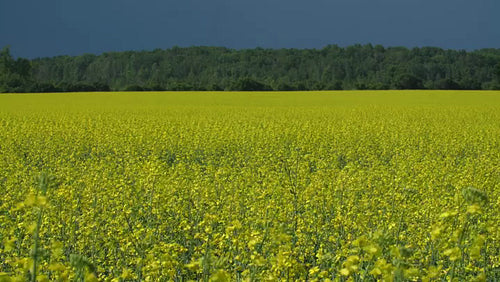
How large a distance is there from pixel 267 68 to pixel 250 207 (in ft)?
324

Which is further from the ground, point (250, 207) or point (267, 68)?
point (267, 68)

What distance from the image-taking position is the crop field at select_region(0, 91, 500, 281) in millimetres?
4152

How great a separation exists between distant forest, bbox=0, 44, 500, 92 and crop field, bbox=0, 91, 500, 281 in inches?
1908

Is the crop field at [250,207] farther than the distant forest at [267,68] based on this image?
No

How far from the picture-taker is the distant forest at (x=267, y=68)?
250ft

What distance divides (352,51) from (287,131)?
306 feet

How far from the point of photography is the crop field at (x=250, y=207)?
415 centimetres

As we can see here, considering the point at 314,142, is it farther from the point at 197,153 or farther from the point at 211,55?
the point at 211,55

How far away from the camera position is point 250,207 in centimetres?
852

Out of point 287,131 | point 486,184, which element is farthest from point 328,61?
point 486,184

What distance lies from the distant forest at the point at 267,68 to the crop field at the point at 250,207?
48.5m

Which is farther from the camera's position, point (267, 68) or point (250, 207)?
point (267, 68)

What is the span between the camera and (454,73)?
93125mm

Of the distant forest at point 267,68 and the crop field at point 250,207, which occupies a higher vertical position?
the distant forest at point 267,68
